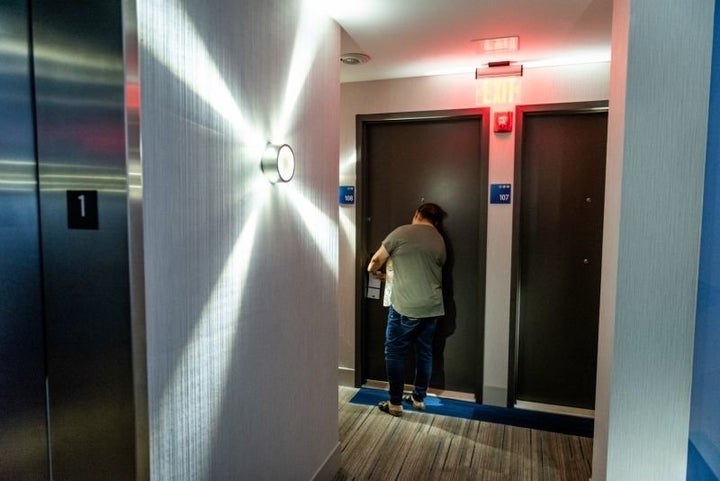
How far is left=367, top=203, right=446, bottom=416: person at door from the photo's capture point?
9.82ft

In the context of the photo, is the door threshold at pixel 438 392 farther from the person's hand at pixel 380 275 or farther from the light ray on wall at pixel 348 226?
the light ray on wall at pixel 348 226

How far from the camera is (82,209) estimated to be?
1.06 meters

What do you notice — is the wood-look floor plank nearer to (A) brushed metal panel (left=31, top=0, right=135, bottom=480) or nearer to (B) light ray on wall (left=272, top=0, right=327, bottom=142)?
(A) brushed metal panel (left=31, top=0, right=135, bottom=480)

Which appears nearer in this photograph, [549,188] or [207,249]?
[207,249]

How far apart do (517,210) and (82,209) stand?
265 centimetres

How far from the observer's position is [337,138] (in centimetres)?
242

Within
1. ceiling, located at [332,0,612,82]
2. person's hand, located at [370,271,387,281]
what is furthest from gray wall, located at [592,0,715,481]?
person's hand, located at [370,271,387,281]

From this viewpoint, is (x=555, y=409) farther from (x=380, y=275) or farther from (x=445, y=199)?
(x=445, y=199)

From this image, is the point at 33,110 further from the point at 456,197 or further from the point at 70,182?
the point at 456,197

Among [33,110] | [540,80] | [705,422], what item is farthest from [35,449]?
[540,80]

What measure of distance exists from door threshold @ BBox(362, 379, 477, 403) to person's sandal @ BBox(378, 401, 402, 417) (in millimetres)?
324

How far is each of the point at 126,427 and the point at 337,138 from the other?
1.73m

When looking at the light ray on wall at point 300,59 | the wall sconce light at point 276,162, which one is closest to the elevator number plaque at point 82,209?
the wall sconce light at point 276,162

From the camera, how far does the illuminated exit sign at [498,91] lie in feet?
9.96
